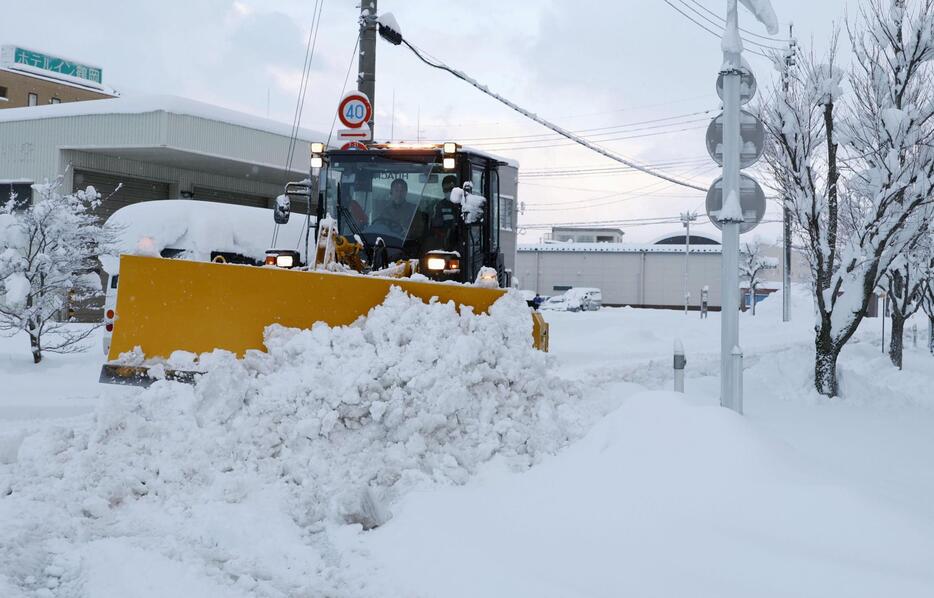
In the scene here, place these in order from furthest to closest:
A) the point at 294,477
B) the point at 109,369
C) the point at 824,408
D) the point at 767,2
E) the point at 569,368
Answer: the point at 569,368 < the point at 824,408 < the point at 767,2 < the point at 109,369 < the point at 294,477

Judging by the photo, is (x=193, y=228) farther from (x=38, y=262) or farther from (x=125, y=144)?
(x=125, y=144)

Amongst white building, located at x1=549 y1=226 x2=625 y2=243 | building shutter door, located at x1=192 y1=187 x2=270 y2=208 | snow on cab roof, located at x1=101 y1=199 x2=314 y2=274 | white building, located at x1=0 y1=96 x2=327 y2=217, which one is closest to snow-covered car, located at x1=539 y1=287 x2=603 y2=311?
building shutter door, located at x1=192 y1=187 x2=270 y2=208

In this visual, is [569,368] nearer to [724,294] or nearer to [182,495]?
[724,294]

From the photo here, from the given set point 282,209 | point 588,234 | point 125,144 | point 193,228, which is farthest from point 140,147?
point 588,234

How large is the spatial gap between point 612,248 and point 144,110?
49.1m

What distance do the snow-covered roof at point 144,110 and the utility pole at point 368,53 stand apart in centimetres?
1035

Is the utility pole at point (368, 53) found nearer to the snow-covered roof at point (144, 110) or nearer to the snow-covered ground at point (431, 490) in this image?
the snow-covered ground at point (431, 490)

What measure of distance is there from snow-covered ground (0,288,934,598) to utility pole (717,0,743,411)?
1.02 metres

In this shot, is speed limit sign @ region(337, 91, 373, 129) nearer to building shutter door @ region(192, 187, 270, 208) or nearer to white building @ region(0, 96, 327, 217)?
white building @ region(0, 96, 327, 217)

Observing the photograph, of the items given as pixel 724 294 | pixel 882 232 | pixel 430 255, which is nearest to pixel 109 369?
pixel 430 255

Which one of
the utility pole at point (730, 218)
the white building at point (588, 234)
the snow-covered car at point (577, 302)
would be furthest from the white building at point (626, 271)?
the utility pole at point (730, 218)

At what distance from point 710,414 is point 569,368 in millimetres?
8353

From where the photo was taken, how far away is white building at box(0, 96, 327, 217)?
22141mm

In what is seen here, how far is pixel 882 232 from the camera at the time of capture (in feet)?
37.8
